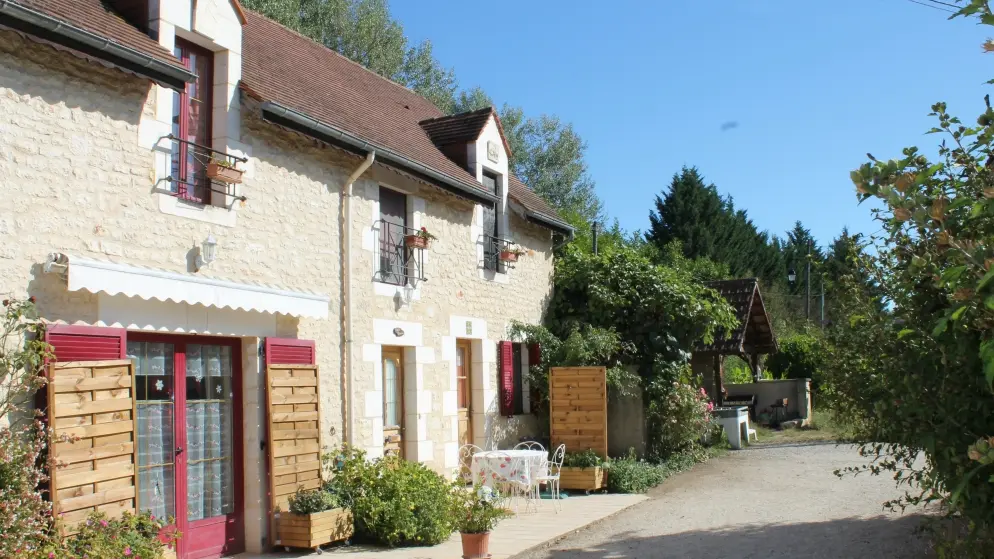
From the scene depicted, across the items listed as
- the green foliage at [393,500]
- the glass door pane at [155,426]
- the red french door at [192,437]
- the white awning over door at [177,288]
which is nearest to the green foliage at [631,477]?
the green foliage at [393,500]

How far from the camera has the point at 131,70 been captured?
25.1 feet

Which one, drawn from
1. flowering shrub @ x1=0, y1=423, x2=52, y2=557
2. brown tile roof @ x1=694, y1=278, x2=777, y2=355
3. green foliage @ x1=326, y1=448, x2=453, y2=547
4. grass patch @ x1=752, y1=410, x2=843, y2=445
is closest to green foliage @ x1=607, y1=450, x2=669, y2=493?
green foliage @ x1=326, y1=448, x2=453, y2=547

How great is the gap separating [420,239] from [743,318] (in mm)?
10016

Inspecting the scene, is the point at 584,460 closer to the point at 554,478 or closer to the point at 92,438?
Answer: the point at 554,478

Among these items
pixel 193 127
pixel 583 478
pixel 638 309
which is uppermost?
pixel 193 127

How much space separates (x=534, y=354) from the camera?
15250 millimetres

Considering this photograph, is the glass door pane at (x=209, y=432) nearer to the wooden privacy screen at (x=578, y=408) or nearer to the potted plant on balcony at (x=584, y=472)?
the potted plant on balcony at (x=584, y=472)

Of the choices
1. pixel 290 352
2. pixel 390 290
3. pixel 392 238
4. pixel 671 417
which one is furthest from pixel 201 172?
pixel 671 417

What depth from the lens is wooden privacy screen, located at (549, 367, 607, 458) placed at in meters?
14.1

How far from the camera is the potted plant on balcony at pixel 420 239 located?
11758mm

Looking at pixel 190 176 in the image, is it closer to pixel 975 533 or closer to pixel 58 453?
pixel 58 453

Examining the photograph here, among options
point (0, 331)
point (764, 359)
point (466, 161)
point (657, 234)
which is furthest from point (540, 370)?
point (657, 234)

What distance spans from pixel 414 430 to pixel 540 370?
377 cm

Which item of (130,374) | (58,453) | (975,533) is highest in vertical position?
(130,374)
